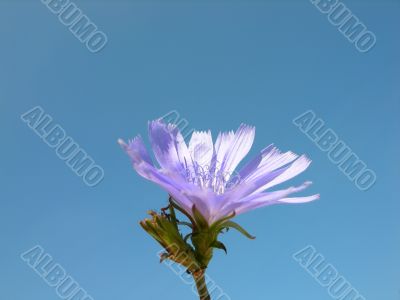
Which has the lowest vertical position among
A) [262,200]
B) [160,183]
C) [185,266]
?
Answer: [185,266]

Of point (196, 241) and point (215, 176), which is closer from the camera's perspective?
point (196, 241)

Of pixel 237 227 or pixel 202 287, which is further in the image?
pixel 237 227

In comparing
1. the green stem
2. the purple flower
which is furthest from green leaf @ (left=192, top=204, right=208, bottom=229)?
the green stem

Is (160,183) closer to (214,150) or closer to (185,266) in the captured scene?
(185,266)

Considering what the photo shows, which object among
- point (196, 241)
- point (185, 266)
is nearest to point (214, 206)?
point (196, 241)

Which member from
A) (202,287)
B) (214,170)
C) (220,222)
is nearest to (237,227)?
(220,222)

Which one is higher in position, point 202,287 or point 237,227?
point 237,227

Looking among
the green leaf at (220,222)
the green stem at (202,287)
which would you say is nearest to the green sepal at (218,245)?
the green leaf at (220,222)

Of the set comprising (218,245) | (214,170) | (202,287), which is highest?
(214,170)

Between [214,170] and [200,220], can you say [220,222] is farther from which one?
[214,170]
